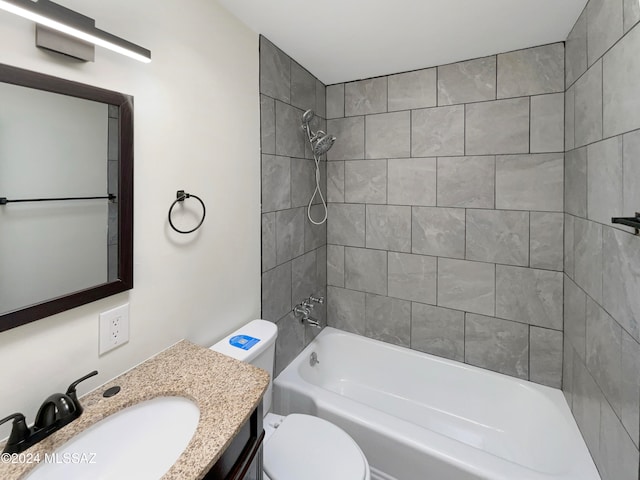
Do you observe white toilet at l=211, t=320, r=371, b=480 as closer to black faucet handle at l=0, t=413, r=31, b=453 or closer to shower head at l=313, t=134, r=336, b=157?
black faucet handle at l=0, t=413, r=31, b=453

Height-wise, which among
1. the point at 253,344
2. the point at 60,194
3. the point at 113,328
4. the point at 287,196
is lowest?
the point at 253,344

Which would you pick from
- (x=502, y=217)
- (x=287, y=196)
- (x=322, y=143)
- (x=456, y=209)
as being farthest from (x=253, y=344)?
(x=502, y=217)

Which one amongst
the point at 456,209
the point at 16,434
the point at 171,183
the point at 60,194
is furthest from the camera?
the point at 456,209

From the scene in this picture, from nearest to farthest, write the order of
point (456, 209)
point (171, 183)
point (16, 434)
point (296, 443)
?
point (16, 434) → point (171, 183) → point (296, 443) → point (456, 209)

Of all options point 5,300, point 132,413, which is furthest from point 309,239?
point 5,300

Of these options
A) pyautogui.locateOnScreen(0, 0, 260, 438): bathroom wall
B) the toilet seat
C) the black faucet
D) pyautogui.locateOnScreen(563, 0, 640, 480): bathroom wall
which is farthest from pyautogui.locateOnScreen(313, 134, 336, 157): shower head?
the black faucet

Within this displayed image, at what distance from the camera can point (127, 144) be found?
108cm

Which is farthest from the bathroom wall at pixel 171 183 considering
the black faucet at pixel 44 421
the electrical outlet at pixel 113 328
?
the black faucet at pixel 44 421

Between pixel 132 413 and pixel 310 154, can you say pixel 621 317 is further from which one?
pixel 310 154

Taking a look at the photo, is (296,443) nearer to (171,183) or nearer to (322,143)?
(171,183)

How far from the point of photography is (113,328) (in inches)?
42.8

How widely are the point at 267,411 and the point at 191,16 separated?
2053 mm

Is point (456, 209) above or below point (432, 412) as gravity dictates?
above

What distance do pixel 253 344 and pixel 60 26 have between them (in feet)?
4.44
